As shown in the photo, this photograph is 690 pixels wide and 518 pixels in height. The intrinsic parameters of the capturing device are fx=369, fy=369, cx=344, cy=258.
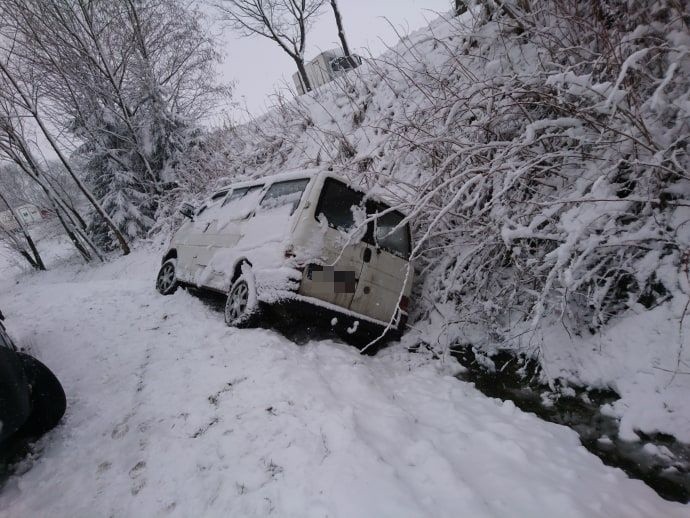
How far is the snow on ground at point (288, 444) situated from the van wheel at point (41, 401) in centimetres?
10

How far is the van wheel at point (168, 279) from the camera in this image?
629 cm

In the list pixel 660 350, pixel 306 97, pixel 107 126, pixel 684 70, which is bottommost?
pixel 660 350

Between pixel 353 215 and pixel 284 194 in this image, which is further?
pixel 284 194

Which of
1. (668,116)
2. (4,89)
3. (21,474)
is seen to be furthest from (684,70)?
(4,89)

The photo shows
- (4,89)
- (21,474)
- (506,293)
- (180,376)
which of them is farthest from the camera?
(4,89)

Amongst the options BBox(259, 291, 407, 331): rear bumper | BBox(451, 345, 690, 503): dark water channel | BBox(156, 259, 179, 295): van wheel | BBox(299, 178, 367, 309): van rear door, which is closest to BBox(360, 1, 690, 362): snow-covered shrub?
BBox(451, 345, 690, 503): dark water channel

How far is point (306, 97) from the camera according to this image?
46.1ft

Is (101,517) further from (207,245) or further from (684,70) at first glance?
(684,70)

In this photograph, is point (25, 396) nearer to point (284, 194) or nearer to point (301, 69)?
point (284, 194)

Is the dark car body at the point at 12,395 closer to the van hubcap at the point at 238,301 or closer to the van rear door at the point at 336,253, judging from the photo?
the van hubcap at the point at 238,301

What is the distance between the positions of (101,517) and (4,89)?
18166 mm

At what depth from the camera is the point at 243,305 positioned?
4238mm

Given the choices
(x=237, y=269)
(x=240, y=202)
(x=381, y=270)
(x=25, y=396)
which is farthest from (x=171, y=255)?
(x=25, y=396)

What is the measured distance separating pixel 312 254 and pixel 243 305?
1.10 metres
